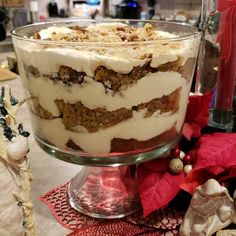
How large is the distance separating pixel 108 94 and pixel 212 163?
17 cm

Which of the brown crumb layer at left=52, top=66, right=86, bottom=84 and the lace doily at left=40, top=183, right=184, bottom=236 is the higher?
the brown crumb layer at left=52, top=66, right=86, bottom=84

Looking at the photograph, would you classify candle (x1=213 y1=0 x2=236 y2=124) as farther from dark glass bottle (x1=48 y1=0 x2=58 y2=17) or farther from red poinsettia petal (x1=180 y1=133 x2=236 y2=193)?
dark glass bottle (x1=48 y1=0 x2=58 y2=17)

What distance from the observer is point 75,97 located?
1.32 feet

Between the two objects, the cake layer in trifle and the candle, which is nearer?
the cake layer in trifle

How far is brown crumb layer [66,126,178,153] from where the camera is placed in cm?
43

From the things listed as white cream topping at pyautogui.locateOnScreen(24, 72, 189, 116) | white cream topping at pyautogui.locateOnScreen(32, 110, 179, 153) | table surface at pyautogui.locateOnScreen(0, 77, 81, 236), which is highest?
white cream topping at pyautogui.locateOnScreen(24, 72, 189, 116)

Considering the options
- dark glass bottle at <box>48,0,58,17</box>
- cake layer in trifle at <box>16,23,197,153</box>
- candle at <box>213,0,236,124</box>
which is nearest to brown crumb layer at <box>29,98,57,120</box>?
cake layer in trifle at <box>16,23,197,153</box>

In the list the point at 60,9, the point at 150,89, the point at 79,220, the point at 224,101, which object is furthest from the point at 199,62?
the point at 60,9

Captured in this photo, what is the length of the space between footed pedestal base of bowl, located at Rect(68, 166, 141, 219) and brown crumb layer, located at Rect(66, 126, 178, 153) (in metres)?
0.10

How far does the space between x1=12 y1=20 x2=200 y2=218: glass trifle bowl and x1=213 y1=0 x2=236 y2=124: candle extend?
0.10 metres

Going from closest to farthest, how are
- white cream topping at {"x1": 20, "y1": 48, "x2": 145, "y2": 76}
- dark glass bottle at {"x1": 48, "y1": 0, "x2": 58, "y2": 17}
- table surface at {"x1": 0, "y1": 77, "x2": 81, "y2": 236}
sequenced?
white cream topping at {"x1": 20, "y1": 48, "x2": 145, "y2": 76} < table surface at {"x1": 0, "y1": 77, "x2": 81, "y2": 236} < dark glass bottle at {"x1": 48, "y1": 0, "x2": 58, "y2": 17}

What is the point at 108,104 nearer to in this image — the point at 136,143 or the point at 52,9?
the point at 136,143

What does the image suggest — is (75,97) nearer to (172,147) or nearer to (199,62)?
(172,147)

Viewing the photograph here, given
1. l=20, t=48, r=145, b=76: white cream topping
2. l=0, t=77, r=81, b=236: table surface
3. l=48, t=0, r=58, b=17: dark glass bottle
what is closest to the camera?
l=20, t=48, r=145, b=76: white cream topping
